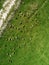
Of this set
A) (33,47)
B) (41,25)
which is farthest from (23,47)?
(41,25)

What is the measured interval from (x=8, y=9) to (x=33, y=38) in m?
2.20

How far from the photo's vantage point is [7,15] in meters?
11.9

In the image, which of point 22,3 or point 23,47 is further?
point 22,3

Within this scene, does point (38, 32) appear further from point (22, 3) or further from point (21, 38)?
point (22, 3)

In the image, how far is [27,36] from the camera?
11.2 m

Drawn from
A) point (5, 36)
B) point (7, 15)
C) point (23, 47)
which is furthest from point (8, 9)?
point (23, 47)

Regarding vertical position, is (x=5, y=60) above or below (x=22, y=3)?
below

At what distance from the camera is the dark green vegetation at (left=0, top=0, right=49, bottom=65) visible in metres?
10.5

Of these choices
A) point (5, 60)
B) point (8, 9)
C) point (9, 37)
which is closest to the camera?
point (5, 60)

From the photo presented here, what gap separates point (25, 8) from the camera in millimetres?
12266

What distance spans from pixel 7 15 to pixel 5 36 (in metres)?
1.25

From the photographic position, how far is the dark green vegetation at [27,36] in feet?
34.4

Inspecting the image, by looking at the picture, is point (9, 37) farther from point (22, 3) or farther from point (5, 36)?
point (22, 3)

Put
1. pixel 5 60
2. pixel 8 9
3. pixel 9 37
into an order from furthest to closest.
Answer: pixel 8 9
pixel 9 37
pixel 5 60
